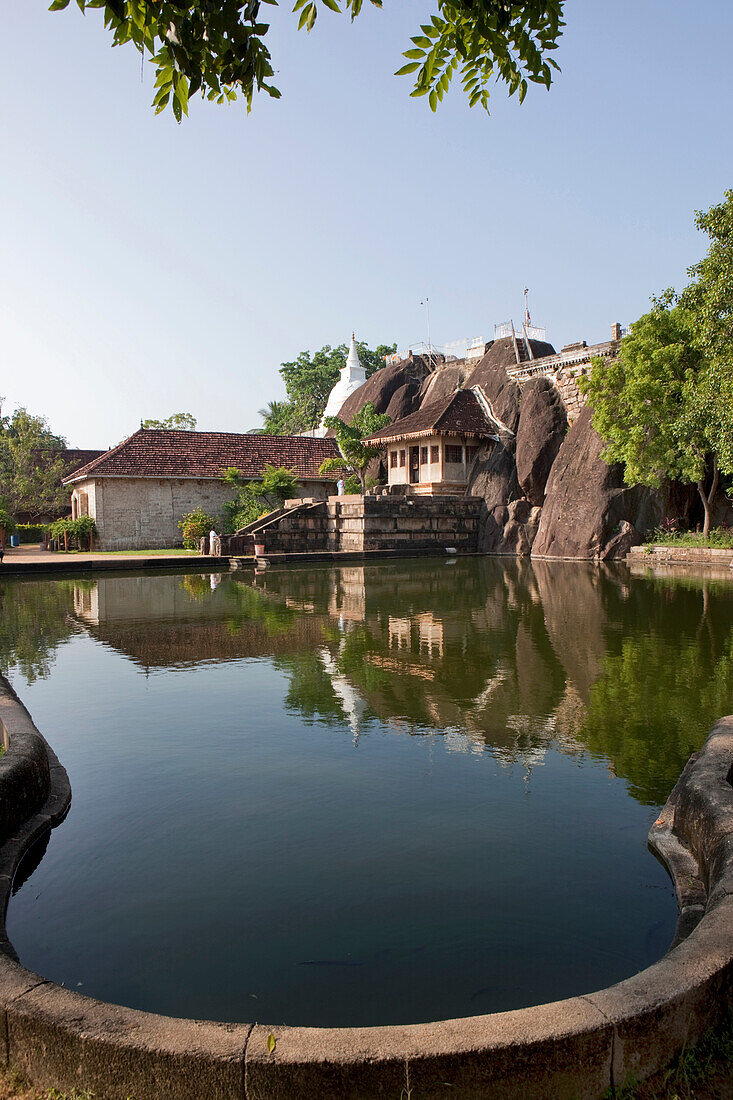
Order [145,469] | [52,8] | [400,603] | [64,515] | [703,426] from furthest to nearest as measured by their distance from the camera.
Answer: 1. [64,515]
2. [145,469]
3. [703,426]
4. [400,603]
5. [52,8]

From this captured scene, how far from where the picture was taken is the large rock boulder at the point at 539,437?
106 ft

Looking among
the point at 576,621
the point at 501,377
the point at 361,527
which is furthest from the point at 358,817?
the point at 501,377

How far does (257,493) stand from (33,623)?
19521 millimetres

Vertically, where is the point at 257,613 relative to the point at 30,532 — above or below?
below

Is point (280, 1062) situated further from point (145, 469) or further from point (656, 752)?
point (145, 469)

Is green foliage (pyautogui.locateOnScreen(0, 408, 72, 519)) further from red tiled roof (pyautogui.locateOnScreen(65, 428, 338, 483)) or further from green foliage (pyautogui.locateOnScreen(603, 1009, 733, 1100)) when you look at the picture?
green foliage (pyautogui.locateOnScreen(603, 1009, 733, 1100))

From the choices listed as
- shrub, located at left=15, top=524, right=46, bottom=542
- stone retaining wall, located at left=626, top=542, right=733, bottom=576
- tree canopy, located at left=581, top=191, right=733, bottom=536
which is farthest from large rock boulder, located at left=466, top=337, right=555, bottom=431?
shrub, located at left=15, top=524, right=46, bottom=542

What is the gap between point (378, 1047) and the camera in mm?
2162

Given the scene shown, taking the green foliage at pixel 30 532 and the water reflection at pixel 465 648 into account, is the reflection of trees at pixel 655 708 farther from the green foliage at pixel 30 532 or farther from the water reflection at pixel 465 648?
the green foliage at pixel 30 532

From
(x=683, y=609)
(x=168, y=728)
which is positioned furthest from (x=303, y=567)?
(x=168, y=728)

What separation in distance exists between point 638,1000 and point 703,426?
22612 mm

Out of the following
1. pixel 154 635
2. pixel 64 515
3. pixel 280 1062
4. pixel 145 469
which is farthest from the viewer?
pixel 64 515

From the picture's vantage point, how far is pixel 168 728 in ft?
22.7

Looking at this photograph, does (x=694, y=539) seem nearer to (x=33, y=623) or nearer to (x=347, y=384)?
(x=33, y=623)
